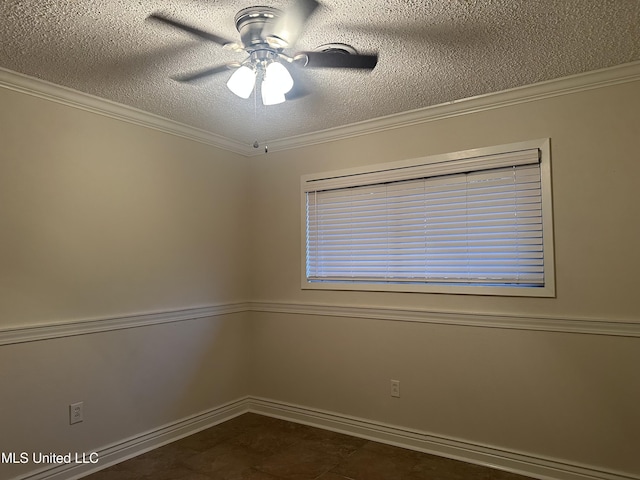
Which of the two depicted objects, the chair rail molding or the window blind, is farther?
the window blind

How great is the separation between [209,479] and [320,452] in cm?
79

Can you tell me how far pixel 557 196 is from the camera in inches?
108

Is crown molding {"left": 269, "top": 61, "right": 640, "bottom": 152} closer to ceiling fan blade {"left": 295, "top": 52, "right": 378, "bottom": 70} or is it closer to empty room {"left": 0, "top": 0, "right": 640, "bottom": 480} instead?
empty room {"left": 0, "top": 0, "right": 640, "bottom": 480}

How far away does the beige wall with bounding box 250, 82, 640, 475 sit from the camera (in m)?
2.56

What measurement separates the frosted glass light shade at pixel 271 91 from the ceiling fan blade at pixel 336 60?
8.2 inches

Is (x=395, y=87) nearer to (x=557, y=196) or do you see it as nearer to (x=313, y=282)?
(x=557, y=196)

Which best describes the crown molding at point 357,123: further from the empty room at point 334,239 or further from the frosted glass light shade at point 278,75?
the frosted glass light shade at point 278,75

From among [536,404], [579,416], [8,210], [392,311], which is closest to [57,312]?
[8,210]

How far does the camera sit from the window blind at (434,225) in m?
2.88

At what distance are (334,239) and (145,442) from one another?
2.07 m

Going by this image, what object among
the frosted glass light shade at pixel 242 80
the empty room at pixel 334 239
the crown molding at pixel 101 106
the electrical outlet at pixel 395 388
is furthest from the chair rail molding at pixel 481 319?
the frosted glass light shade at pixel 242 80

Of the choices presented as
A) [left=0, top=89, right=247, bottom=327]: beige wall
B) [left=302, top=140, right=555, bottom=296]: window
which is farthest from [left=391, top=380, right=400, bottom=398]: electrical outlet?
[left=0, top=89, right=247, bottom=327]: beige wall

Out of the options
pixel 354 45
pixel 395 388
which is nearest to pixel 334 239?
pixel 395 388

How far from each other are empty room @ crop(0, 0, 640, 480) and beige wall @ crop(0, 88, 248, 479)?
0.05 ft
